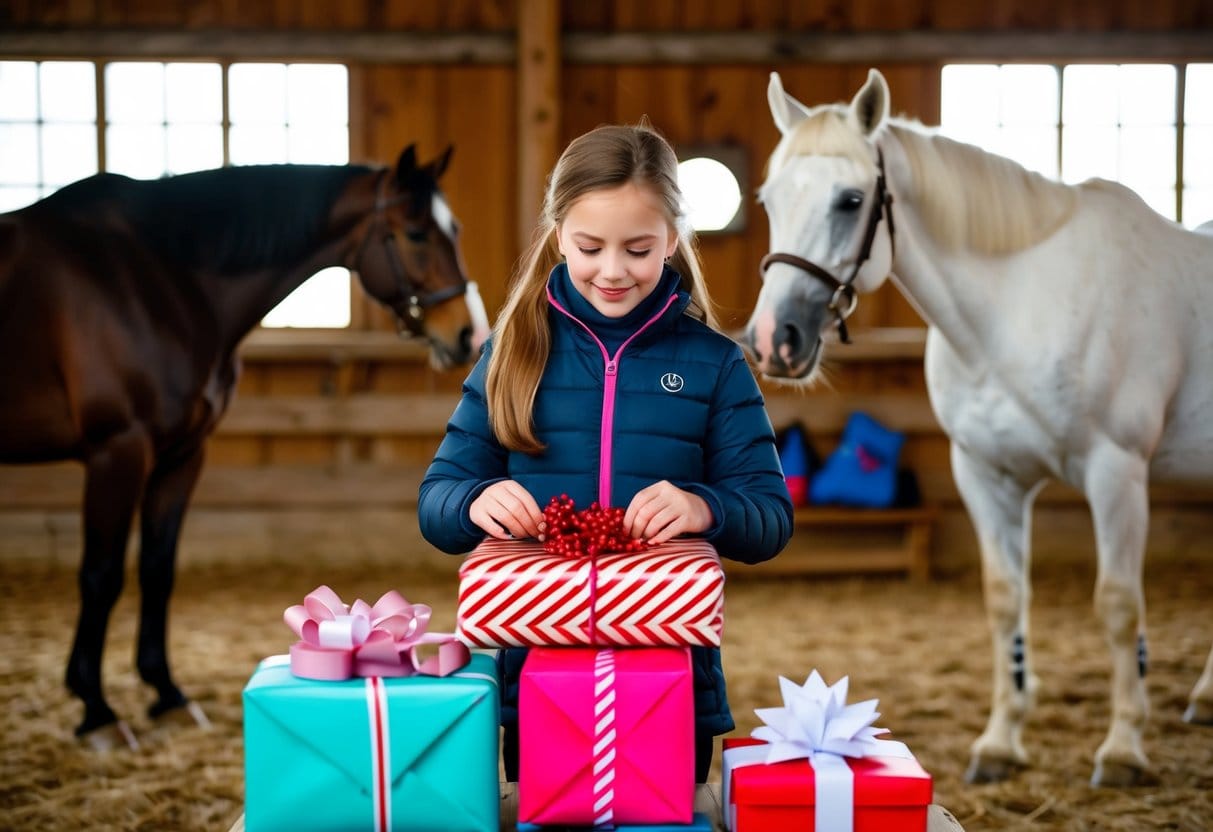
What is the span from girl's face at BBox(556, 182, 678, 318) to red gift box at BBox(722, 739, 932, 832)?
1.68 ft

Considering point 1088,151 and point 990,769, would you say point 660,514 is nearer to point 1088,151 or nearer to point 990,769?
point 990,769

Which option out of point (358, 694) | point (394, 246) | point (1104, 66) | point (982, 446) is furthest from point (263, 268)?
point (1104, 66)

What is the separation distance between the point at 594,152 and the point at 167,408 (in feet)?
6.07

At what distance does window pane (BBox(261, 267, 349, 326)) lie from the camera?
17.6ft

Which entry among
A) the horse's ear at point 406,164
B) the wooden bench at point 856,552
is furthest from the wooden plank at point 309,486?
the horse's ear at point 406,164

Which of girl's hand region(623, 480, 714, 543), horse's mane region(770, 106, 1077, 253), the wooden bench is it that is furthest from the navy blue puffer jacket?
the wooden bench

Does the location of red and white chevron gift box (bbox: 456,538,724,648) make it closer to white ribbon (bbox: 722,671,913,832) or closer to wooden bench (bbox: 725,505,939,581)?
white ribbon (bbox: 722,671,913,832)

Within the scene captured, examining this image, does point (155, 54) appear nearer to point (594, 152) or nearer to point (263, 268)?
point (263, 268)

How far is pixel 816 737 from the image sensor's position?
1.09m

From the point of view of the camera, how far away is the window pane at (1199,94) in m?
5.39

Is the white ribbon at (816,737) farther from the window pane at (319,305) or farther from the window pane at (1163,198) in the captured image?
the window pane at (1163,198)

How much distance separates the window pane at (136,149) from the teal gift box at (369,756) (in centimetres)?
480

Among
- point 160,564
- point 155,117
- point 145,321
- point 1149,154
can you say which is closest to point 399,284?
point 145,321

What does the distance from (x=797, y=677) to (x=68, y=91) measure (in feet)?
13.7
